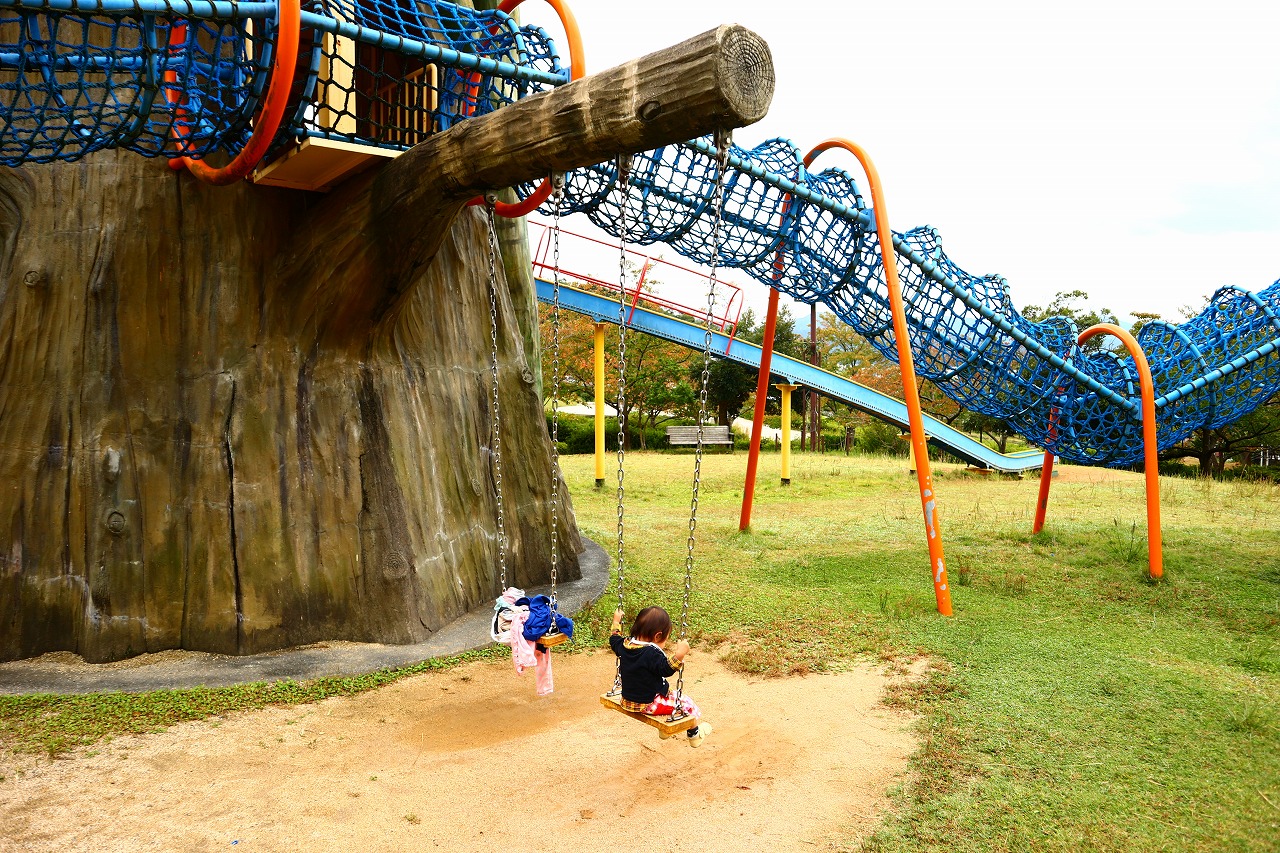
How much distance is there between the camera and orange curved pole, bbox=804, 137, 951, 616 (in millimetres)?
7363

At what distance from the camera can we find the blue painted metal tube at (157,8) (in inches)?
157

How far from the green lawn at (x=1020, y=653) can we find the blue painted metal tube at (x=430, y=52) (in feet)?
12.3

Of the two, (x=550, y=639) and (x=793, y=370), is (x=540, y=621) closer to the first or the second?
(x=550, y=639)

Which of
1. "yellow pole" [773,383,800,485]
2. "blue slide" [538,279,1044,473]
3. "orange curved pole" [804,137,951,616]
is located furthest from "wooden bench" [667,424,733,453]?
"orange curved pole" [804,137,951,616]

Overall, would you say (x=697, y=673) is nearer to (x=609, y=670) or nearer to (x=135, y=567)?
(x=609, y=670)

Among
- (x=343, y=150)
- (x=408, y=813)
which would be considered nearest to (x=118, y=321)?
(x=343, y=150)

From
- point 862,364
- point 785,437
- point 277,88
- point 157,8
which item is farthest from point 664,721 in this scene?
point 862,364

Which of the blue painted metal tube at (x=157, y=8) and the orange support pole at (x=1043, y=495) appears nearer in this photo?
the blue painted metal tube at (x=157, y=8)

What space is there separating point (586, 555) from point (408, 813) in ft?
17.7

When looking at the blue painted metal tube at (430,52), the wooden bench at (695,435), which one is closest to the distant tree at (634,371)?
the wooden bench at (695,435)

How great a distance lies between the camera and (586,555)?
9.35 metres

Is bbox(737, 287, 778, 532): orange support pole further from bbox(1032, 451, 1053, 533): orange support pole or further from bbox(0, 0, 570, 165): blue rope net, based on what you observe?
bbox(0, 0, 570, 165): blue rope net

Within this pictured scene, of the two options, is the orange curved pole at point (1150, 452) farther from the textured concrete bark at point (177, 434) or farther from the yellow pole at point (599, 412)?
the yellow pole at point (599, 412)

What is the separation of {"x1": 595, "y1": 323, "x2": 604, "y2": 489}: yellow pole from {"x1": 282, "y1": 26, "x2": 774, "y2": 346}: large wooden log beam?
365 inches
